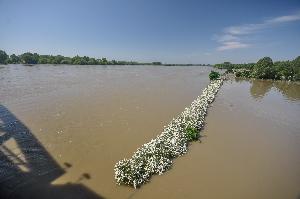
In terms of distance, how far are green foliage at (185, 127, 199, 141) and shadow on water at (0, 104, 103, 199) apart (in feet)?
23.6

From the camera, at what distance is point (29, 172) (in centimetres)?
1077

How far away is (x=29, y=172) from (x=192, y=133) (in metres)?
9.55

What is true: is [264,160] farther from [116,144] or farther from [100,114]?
[100,114]

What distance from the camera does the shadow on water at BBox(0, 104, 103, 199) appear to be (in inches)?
367

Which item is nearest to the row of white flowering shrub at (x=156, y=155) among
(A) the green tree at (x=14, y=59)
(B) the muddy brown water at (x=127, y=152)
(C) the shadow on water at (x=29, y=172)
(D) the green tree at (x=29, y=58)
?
(B) the muddy brown water at (x=127, y=152)

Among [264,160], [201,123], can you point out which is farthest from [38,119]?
[264,160]

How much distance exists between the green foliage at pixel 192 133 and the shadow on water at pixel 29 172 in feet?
23.6

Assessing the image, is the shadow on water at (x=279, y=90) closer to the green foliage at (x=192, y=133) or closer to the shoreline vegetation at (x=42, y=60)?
the green foliage at (x=192, y=133)

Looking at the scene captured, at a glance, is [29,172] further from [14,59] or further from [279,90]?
[14,59]

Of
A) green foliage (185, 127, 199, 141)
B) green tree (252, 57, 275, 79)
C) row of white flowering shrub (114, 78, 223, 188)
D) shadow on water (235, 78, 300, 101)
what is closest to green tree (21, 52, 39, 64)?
green tree (252, 57, 275, 79)

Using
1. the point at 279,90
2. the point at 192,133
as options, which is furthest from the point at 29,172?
the point at 279,90

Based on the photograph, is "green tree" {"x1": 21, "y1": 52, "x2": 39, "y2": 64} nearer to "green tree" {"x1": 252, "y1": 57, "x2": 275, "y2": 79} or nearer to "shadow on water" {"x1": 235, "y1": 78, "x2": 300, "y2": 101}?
"green tree" {"x1": 252, "y1": 57, "x2": 275, "y2": 79}

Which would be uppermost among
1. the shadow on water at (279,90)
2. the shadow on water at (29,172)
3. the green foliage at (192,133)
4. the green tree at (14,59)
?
the green tree at (14,59)

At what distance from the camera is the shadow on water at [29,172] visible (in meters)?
9.33
